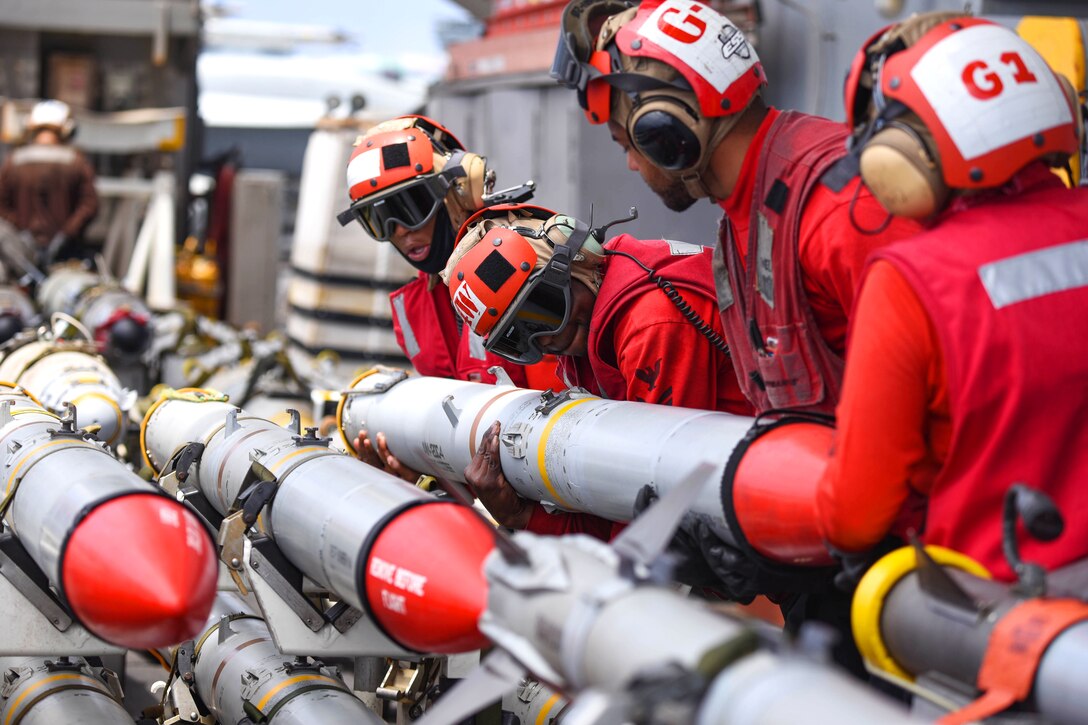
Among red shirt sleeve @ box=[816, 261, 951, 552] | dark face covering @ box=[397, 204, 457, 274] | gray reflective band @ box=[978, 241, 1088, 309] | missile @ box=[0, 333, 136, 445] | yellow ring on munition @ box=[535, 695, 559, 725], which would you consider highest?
gray reflective band @ box=[978, 241, 1088, 309]

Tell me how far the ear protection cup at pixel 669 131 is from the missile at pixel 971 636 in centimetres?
114

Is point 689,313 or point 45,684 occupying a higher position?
point 689,313

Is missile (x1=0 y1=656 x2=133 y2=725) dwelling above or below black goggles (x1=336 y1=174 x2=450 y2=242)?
below

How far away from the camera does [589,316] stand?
3730 mm

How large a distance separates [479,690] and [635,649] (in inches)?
17.6

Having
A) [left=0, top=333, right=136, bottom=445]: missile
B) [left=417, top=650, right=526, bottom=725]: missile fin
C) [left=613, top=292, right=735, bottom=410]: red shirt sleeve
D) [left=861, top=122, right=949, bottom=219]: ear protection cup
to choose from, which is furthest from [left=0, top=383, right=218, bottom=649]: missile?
[left=0, top=333, right=136, bottom=445]: missile

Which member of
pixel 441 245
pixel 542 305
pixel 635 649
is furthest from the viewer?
pixel 441 245

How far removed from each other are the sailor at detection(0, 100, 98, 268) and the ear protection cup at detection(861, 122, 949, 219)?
9.65m

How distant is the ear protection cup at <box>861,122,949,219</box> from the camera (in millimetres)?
2418

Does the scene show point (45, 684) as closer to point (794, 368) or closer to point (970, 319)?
point (794, 368)

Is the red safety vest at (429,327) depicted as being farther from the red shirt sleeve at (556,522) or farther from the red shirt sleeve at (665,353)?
the red shirt sleeve at (665,353)

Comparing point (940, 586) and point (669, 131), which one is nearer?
point (940, 586)

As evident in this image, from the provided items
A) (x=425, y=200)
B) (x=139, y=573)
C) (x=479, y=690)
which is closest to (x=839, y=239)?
(x=479, y=690)

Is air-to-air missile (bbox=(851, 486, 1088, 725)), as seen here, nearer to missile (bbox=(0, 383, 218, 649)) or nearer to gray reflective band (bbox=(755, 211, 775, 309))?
gray reflective band (bbox=(755, 211, 775, 309))
